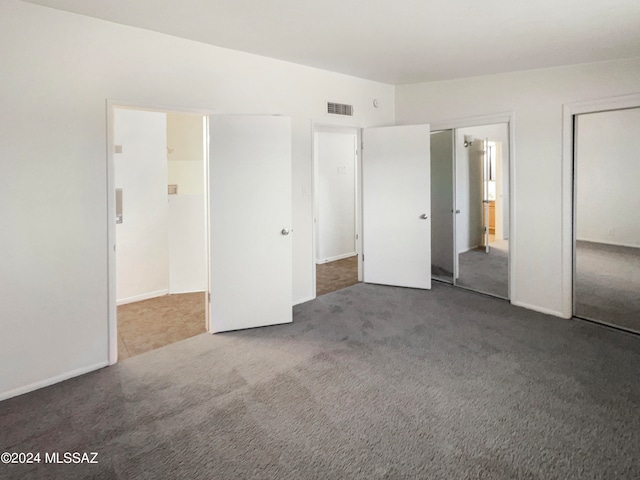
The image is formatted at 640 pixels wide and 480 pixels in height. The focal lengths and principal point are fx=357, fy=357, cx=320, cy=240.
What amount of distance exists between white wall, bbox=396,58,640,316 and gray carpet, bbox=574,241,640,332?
0.20 metres

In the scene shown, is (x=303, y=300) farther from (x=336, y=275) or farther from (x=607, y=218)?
(x=607, y=218)

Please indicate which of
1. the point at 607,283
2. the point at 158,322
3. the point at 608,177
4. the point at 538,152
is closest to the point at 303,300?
the point at 158,322

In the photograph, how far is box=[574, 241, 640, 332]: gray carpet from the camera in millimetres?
3420

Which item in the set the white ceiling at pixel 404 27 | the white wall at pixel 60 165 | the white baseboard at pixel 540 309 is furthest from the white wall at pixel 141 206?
the white baseboard at pixel 540 309

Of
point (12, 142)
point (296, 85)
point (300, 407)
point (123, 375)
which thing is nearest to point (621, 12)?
point (296, 85)

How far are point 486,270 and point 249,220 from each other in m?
2.96

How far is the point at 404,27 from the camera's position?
110 inches

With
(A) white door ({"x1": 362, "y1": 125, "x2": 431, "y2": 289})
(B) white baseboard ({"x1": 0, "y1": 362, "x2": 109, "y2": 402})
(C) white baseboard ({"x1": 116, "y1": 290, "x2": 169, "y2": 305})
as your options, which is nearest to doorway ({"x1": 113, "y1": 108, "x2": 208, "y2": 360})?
(C) white baseboard ({"x1": 116, "y1": 290, "x2": 169, "y2": 305})

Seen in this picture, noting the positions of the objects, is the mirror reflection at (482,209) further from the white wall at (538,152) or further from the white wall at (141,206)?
the white wall at (141,206)

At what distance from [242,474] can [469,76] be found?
4.34 metres

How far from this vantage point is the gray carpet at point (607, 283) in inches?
135

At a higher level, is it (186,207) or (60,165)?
(60,165)

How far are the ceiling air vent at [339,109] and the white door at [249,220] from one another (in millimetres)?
1037

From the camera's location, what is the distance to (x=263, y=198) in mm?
3318
